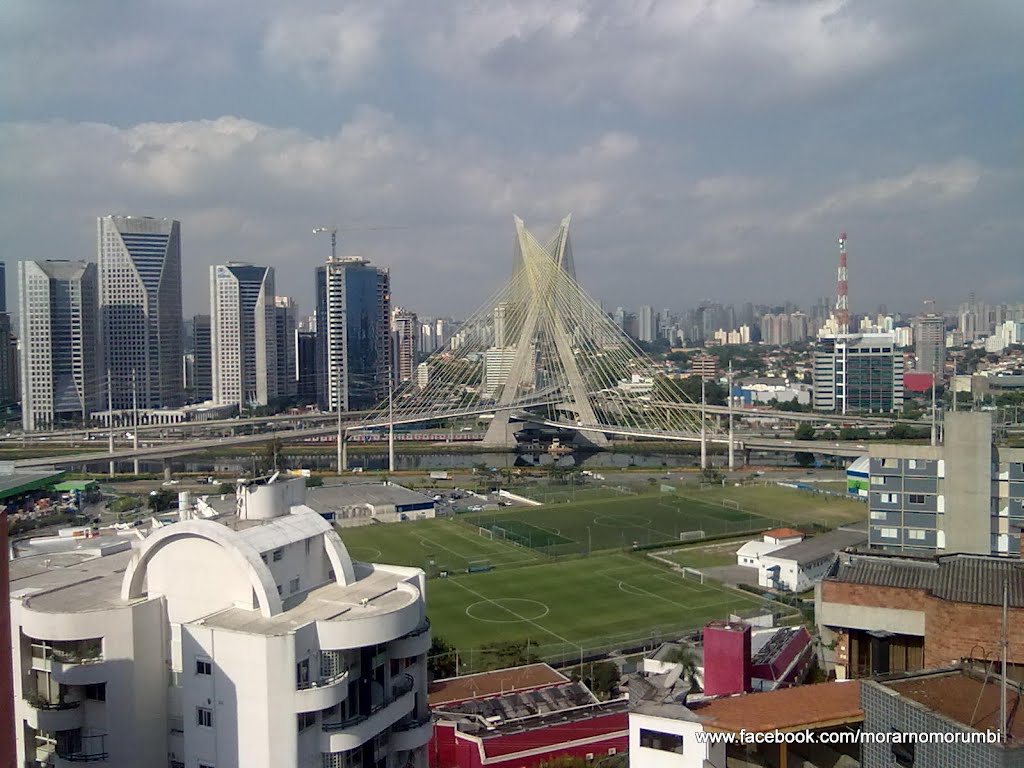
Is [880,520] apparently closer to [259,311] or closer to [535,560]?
[535,560]

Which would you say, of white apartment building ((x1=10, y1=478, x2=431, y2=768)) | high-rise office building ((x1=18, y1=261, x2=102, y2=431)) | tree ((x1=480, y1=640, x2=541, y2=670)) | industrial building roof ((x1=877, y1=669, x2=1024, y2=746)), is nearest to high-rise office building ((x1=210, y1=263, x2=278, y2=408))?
high-rise office building ((x1=18, y1=261, x2=102, y2=431))

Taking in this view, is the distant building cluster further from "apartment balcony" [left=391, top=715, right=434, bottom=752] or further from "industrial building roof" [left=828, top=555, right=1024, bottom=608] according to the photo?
"industrial building roof" [left=828, top=555, right=1024, bottom=608]

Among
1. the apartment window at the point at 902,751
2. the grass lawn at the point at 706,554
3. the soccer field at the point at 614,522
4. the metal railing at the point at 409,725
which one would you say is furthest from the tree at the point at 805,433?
the apartment window at the point at 902,751

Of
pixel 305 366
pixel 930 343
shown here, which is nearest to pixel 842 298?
pixel 930 343

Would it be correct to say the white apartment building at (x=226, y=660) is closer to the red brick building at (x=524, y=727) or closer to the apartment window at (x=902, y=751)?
the red brick building at (x=524, y=727)

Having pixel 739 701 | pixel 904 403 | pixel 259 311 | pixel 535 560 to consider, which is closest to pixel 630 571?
pixel 535 560

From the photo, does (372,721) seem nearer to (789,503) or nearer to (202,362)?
(789,503)
